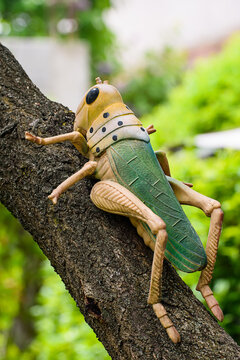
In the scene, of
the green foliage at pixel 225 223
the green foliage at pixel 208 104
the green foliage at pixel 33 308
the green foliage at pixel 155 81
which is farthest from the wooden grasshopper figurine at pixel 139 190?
the green foliage at pixel 155 81

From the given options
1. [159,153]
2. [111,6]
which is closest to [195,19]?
[111,6]

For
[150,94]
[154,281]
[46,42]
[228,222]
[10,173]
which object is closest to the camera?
[154,281]

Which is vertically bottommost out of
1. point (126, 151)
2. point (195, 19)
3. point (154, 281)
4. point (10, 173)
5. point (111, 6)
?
point (154, 281)

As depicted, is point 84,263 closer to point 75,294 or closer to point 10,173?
point 75,294

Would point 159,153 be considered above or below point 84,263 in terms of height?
above

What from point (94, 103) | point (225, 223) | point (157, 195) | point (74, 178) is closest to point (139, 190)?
point (157, 195)

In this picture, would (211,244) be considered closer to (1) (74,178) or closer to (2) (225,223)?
(1) (74,178)
